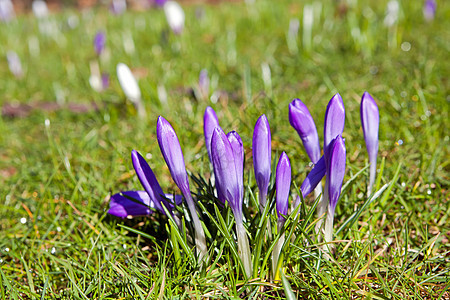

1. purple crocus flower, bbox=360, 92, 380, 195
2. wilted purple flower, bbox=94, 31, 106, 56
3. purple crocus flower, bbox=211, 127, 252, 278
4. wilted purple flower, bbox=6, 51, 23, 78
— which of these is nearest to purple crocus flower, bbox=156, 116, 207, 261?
purple crocus flower, bbox=211, 127, 252, 278

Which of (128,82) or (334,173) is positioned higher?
(334,173)

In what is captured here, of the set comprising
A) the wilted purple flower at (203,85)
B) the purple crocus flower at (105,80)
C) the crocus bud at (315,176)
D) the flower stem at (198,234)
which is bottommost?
the purple crocus flower at (105,80)

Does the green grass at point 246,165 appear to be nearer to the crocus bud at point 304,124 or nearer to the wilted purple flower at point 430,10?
the wilted purple flower at point 430,10

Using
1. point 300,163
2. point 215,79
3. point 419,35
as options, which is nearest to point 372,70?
point 419,35

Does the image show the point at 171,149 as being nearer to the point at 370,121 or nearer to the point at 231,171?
the point at 231,171

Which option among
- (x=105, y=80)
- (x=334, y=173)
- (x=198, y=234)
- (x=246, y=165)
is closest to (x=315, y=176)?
(x=334, y=173)

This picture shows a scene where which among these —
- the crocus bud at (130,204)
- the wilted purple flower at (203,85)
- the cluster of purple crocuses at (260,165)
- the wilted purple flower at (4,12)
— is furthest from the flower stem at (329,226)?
the wilted purple flower at (4,12)

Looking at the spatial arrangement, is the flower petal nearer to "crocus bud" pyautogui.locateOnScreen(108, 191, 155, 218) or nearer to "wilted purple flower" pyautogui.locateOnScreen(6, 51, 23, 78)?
"crocus bud" pyautogui.locateOnScreen(108, 191, 155, 218)
